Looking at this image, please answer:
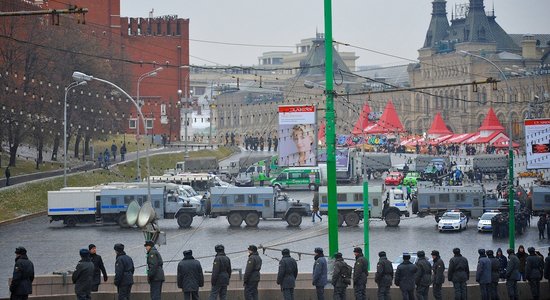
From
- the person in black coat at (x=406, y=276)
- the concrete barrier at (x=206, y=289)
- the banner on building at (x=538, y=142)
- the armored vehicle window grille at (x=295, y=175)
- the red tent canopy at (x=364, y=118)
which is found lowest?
the concrete barrier at (x=206, y=289)

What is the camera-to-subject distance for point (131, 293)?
3075 cm

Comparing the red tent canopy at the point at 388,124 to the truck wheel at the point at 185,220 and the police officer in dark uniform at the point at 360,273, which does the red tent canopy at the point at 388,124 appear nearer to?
the truck wheel at the point at 185,220

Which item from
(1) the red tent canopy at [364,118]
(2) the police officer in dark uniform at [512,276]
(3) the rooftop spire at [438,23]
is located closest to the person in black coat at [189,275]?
(2) the police officer in dark uniform at [512,276]

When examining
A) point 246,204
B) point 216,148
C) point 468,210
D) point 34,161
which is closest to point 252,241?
point 246,204

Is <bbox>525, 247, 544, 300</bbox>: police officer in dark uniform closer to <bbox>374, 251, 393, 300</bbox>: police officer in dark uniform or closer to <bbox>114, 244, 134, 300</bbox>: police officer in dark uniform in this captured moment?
<bbox>374, 251, 393, 300</bbox>: police officer in dark uniform

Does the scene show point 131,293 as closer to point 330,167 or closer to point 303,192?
point 330,167

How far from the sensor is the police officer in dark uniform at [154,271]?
92.9 ft

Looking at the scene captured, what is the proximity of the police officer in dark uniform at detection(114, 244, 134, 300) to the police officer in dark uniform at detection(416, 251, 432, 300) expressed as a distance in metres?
6.57

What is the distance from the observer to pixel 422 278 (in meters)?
30.1

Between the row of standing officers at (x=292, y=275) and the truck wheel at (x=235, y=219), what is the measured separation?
30911 mm

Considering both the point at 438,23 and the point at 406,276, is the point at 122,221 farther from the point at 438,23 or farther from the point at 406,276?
the point at 438,23

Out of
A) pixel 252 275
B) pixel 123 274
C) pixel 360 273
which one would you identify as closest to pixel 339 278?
pixel 360 273

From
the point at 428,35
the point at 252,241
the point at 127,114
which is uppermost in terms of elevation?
the point at 428,35

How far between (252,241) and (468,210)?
13751mm
